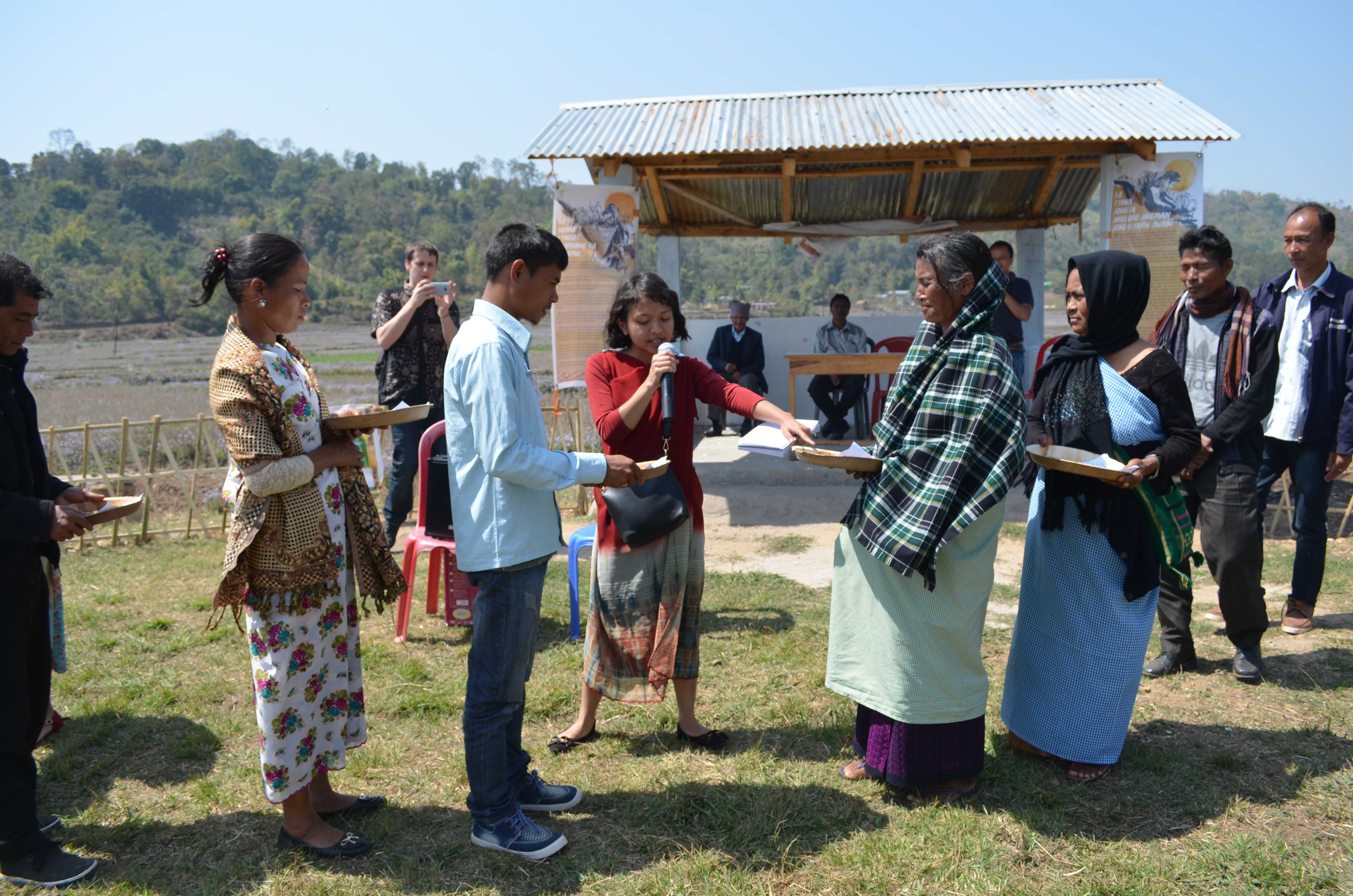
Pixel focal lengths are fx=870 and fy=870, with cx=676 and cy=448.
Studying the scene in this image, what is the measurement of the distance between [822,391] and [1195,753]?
23.2 feet

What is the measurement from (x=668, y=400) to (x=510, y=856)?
151 cm

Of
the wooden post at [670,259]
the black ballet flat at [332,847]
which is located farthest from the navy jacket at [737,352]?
the black ballet flat at [332,847]

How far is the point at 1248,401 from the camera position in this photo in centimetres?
372

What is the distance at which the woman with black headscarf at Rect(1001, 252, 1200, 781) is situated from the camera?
2918 millimetres

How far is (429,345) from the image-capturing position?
5223 millimetres

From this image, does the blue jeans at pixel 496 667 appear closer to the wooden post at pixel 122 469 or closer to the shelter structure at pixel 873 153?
the wooden post at pixel 122 469

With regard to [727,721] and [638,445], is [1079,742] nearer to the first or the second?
[727,721]

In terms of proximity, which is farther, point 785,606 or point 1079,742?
point 785,606

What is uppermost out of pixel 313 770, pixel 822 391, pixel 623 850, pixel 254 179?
pixel 254 179

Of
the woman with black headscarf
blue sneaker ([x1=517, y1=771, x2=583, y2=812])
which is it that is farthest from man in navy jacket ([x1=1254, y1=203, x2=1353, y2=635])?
blue sneaker ([x1=517, y1=771, x2=583, y2=812])

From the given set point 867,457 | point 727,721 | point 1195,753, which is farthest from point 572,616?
point 1195,753

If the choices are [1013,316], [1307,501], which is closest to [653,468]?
[1307,501]

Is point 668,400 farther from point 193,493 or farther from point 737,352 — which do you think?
point 737,352

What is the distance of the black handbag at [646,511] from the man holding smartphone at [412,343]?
250cm
